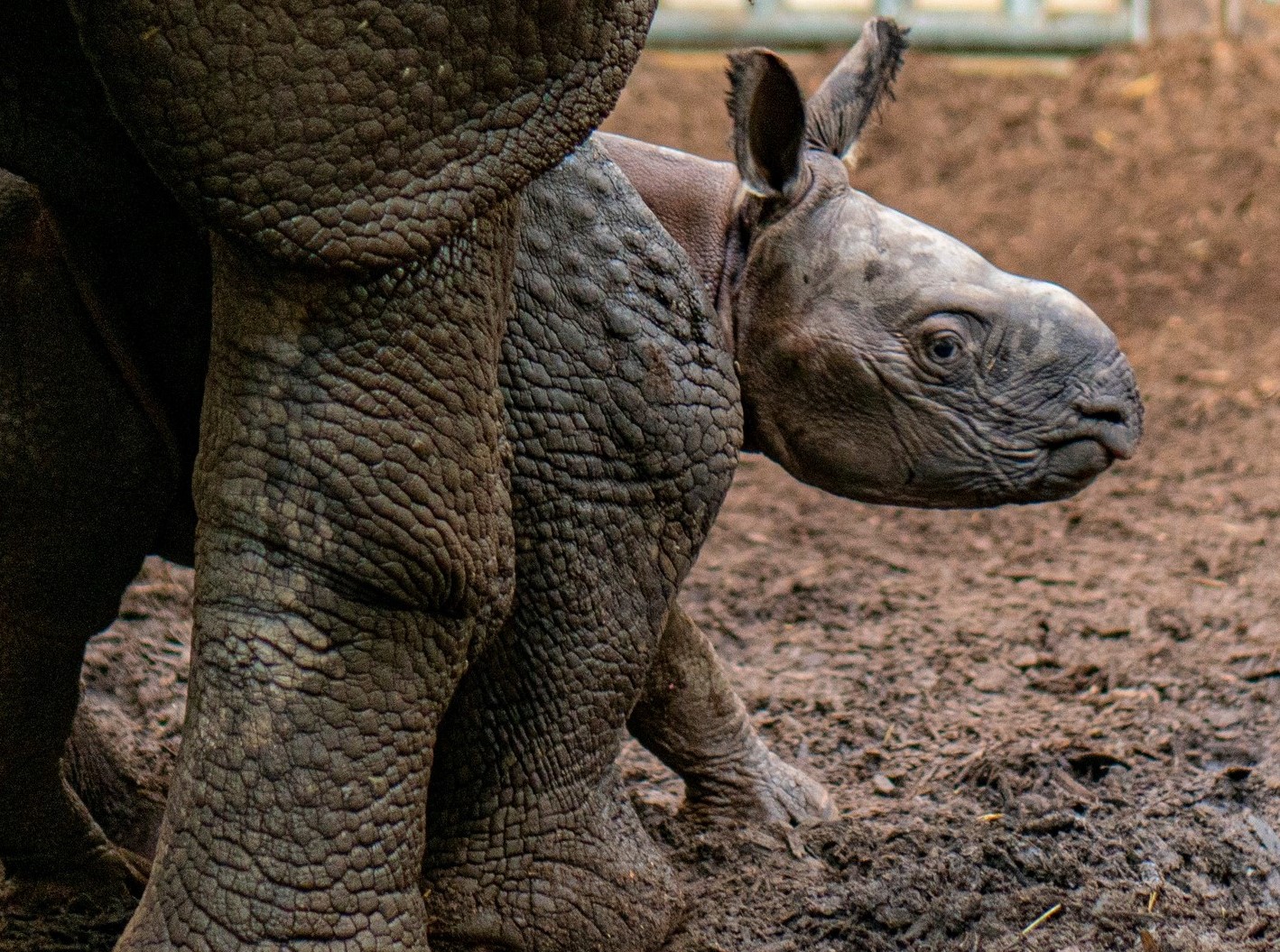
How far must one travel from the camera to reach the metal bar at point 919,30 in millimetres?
10508

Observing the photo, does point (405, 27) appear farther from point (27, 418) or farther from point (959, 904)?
point (959, 904)

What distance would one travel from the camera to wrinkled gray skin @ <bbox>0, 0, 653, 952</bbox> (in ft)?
6.75

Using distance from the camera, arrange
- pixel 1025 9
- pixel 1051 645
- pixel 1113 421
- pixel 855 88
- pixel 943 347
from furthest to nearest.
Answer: pixel 1025 9 → pixel 1051 645 → pixel 855 88 → pixel 1113 421 → pixel 943 347

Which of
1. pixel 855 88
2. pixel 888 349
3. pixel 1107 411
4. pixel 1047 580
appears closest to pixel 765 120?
pixel 855 88

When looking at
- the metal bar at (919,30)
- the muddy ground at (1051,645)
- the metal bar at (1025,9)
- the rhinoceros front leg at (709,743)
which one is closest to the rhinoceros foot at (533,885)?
the muddy ground at (1051,645)

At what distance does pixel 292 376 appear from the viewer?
2.26 m

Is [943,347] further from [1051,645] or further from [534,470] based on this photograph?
[1051,645]

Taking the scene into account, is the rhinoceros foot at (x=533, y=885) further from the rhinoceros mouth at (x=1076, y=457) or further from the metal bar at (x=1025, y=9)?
the metal bar at (x=1025, y=9)

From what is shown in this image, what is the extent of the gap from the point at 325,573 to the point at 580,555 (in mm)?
608

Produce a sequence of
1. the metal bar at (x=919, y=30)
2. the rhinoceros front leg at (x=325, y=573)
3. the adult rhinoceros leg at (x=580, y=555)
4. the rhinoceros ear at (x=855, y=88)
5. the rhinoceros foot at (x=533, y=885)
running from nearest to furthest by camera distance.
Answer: the rhinoceros front leg at (x=325, y=573)
the adult rhinoceros leg at (x=580, y=555)
the rhinoceros foot at (x=533, y=885)
the rhinoceros ear at (x=855, y=88)
the metal bar at (x=919, y=30)

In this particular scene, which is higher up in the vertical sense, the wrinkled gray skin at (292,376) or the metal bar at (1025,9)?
the metal bar at (1025,9)

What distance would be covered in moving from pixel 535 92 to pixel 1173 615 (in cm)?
338

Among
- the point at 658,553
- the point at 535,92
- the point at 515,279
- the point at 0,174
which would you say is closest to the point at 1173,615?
the point at 658,553

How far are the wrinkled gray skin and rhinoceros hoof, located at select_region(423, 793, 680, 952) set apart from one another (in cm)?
36
